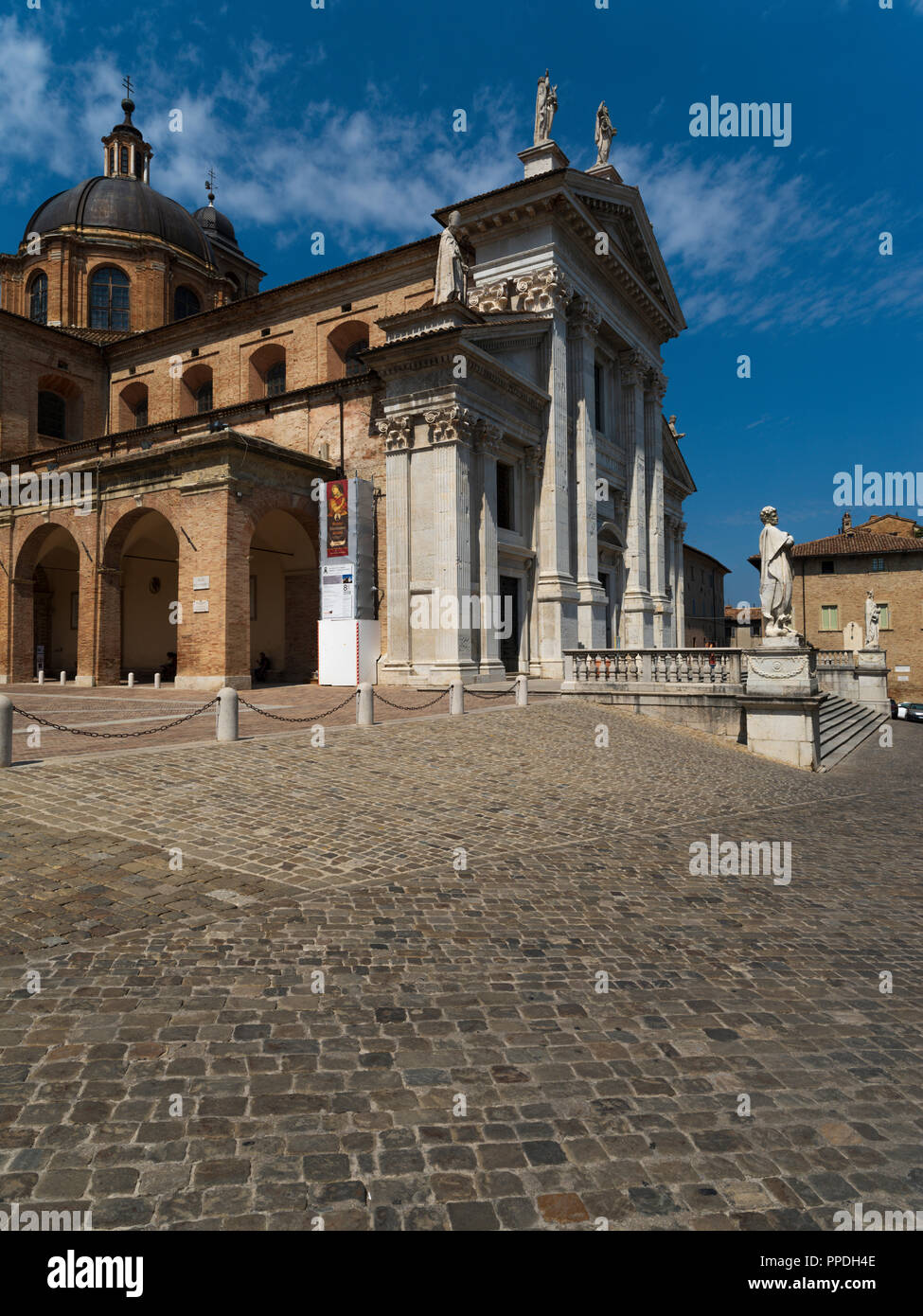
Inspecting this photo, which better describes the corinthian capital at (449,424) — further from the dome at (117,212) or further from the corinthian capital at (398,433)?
the dome at (117,212)

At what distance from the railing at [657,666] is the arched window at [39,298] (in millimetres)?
35271

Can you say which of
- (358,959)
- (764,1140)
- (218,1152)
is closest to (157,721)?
(358,959)

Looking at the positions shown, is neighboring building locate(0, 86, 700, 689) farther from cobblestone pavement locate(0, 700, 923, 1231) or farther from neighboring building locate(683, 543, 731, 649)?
neighboring building locate(683, 543, 731, 649)

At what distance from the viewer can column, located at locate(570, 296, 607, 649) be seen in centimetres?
2544

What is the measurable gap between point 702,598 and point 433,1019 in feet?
201

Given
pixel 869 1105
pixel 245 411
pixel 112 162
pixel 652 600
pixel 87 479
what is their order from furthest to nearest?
1. pixel 112 162
2. pixel 652 600
3. pixel 245 411
4. pixel 87 479
5. pixel 869 1105

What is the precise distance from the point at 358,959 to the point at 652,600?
28693 mm

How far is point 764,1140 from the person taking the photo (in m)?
2.83

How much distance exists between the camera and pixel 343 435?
23953mm

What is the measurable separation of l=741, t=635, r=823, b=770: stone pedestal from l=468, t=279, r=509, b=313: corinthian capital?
16.0 meters

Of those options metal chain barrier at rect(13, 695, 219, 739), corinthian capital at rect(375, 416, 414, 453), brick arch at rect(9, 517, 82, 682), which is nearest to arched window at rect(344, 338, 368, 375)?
corinthian capital at rect(375, 416, 414, 453)
